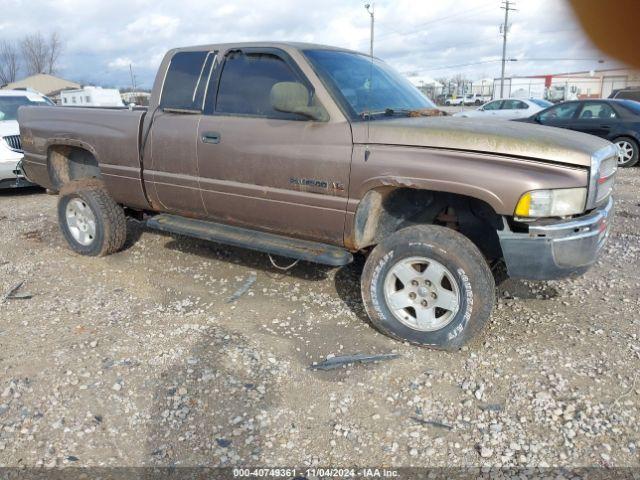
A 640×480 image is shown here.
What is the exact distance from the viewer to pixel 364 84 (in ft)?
13.7

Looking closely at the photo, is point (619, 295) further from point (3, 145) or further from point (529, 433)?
point (3, 145)

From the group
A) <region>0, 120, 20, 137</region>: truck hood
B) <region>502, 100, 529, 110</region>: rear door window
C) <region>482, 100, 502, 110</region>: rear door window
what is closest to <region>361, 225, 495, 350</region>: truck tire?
<region>0, 120, 20, 137</region>: truck hood

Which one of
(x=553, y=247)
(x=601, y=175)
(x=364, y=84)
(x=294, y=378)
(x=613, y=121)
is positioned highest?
(x=364, y=84)

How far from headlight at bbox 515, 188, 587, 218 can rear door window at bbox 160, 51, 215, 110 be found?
2686 mm

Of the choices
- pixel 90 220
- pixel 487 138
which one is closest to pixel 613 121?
pixel 487 138

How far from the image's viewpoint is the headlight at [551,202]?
3.07 meters

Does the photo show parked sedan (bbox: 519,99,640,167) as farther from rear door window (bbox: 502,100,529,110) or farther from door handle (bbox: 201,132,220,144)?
door handle (bbox: 201,132,220,144)

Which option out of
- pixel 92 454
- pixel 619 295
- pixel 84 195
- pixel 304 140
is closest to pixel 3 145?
pixel 84 195

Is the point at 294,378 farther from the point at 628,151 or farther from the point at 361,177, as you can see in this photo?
the point at 628,151

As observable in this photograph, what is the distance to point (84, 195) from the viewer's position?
205 inches

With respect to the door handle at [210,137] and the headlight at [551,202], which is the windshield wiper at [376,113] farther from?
the headlight at [551,202]

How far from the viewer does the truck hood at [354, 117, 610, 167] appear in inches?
122

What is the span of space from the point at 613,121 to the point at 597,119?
33 cm

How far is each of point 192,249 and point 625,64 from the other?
533 cm
